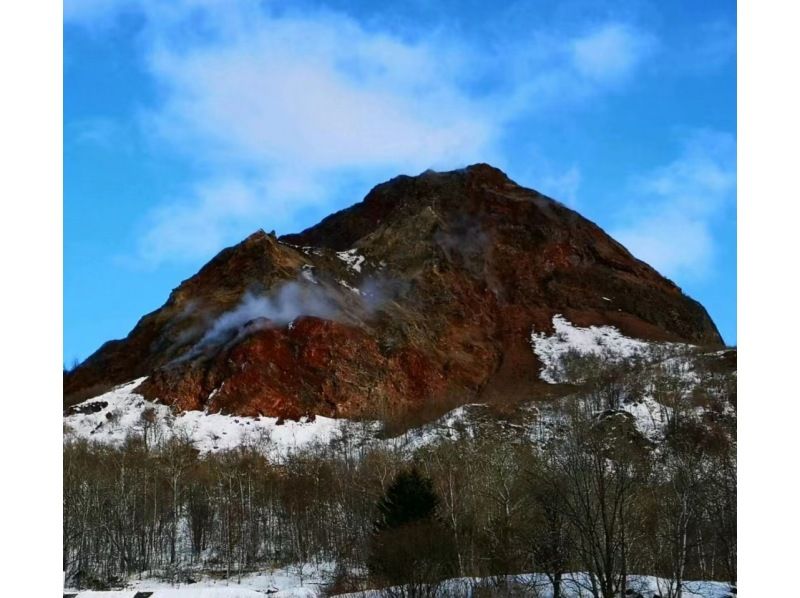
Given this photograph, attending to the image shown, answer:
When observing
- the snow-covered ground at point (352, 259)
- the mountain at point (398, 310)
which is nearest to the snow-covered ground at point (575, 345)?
the mountain at point (398, 310)

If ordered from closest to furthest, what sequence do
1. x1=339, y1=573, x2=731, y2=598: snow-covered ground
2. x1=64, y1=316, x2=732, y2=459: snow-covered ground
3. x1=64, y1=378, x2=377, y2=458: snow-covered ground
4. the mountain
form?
x1=339, y1=573, x2=731, y2=598: snow-covered ground, x1=64, y1=316, x2=732, y2=459: snow-covered ground, x1=64, y1=378, x2=377, y2=458: snow-covered ground, the mountain

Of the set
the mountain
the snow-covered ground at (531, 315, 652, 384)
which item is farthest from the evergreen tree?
the snow-covered ground at (531, 315, 652, 384)

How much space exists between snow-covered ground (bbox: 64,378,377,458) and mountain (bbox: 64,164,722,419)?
7.64 feet

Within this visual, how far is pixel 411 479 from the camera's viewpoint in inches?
1394

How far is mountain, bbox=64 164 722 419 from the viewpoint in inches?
3659

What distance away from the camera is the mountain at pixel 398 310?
9294cm

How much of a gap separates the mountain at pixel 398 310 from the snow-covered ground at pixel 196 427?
2.33m

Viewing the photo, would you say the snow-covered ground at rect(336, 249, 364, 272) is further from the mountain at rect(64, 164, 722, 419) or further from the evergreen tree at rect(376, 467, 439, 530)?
the evergreen tree at rect(376, 467, 439, 530)

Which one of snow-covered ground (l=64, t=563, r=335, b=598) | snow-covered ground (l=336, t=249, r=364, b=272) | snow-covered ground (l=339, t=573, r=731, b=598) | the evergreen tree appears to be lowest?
snow-covered ground (l=64, t=563, r=335, b=598)

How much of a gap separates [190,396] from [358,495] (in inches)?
1551

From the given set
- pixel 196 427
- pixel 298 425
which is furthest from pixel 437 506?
pixel 298 425

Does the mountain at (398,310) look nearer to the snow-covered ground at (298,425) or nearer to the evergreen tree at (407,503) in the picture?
the snow-covered ground at (298,425)

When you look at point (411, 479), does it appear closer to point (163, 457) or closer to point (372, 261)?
point (163, 457)
